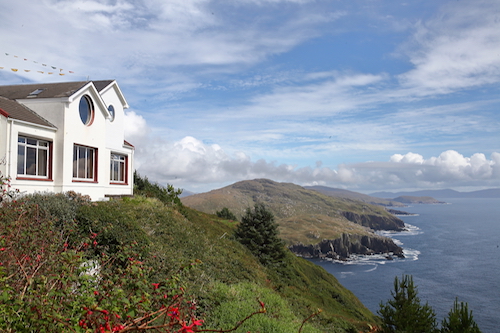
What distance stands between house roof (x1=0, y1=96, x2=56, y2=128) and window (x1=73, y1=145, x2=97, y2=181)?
2561 mm

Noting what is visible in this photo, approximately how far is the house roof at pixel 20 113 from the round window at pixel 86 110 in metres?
2.34

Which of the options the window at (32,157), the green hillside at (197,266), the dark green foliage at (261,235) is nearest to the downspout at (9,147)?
the window at (32,157)

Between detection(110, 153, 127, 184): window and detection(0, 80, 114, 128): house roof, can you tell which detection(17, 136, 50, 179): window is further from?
detection(110, 153, 127, 184): window

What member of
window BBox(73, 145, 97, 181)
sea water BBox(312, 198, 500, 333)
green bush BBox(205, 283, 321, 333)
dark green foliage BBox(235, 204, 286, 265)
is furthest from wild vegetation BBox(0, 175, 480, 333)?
sea water BBox(312, 198, 500, 333)

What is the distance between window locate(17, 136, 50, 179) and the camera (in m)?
19.0

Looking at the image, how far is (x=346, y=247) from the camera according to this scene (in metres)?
132

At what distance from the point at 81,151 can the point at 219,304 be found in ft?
52.3

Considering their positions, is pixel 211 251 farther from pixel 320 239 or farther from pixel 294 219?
pixel 294 219

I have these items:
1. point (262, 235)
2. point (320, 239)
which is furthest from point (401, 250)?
point (262, 235)

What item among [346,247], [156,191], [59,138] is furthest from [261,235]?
[346,247]

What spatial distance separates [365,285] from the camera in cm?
7756

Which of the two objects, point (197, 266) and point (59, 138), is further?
point (59, 138)

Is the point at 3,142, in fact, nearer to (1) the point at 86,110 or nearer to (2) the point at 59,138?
(2) the point at 59,138

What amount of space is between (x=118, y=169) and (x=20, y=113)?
9697 mm
